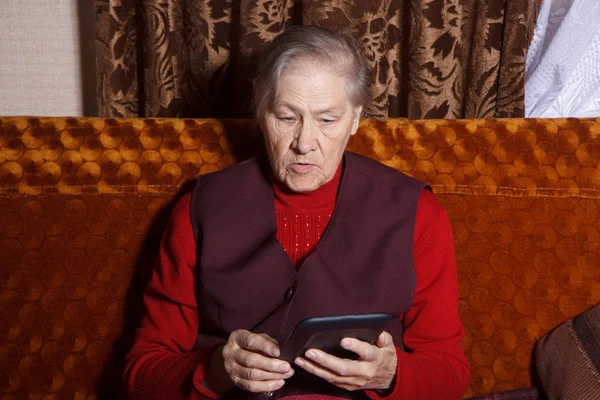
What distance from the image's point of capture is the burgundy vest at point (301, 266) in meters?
1.47

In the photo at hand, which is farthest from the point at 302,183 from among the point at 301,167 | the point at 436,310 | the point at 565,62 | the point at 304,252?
the point at 565,62

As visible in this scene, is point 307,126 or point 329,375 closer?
point 329,375

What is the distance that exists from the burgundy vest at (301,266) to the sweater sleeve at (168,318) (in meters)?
0.02

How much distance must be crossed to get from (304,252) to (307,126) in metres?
0.30

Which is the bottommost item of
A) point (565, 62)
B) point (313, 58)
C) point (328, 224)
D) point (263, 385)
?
point (263, 385)

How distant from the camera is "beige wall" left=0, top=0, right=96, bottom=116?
2244mm

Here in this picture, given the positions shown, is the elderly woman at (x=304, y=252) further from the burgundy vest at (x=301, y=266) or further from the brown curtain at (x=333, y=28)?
the brown curtain at (x=333, y=28)

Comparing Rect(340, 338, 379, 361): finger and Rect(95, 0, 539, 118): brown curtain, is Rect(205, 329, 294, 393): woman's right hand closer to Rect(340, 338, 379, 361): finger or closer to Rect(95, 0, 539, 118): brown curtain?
Rect(340, 338, 379, 361): finger

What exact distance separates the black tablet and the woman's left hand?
0.04ft

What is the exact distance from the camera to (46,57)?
2295 mm

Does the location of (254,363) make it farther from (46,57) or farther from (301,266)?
(46,57)

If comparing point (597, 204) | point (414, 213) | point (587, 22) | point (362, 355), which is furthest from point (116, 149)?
point (587, 22)

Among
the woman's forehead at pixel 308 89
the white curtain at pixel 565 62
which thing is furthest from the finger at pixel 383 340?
the white curtain at pixel 565 62

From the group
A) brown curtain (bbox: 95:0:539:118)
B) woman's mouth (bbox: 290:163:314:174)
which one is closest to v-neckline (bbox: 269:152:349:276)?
woman's mouth (bbox: 290:163:314:174)
